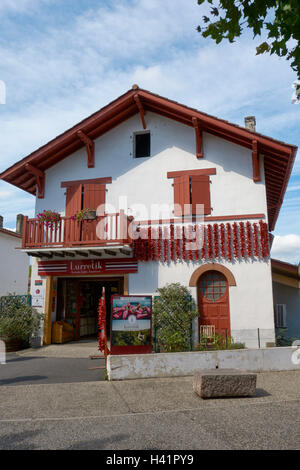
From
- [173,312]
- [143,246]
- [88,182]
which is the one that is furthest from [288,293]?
[88,182]

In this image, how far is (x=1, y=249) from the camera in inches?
753

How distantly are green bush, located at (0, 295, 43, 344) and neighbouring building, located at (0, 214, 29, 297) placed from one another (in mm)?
6410

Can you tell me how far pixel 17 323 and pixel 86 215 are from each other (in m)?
4.13

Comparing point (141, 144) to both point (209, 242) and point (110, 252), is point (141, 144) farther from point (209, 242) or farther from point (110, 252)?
point (209, 242)

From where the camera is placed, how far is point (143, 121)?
13.2 metres

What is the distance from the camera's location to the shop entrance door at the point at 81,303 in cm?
1354

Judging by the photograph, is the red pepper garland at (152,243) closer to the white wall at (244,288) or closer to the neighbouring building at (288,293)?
the white wall at (244,288)

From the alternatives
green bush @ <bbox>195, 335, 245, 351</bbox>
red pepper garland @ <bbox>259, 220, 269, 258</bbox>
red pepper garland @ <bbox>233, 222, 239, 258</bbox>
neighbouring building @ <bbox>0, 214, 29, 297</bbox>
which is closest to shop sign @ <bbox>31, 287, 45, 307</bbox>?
green bush @ <bbox>195, 335, 245, 351</bbox>

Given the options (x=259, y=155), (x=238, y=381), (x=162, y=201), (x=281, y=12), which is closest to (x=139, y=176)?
(x=162, y=201)

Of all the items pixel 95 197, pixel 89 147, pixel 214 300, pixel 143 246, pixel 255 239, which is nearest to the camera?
pixel 255 239

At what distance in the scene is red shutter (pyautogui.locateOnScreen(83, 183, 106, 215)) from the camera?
1302 centimetres

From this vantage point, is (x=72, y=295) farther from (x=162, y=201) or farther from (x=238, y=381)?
(x=238, y=381)

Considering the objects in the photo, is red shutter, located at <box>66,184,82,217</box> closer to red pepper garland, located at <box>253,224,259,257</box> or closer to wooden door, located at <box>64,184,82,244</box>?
wooden door, located at <box>64,184,82,244</box>

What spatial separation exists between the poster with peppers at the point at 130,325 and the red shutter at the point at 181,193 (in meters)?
4.04
